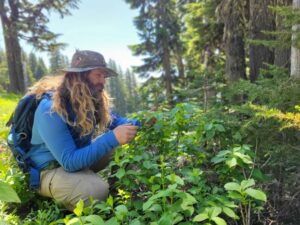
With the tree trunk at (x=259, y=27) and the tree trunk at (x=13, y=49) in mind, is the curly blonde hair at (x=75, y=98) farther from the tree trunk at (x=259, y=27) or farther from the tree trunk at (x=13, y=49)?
the tree trunk at (x=13, y=49)

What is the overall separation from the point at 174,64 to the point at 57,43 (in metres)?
9.91

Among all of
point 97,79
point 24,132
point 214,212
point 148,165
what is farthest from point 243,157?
point 24,132

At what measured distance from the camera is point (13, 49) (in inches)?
675

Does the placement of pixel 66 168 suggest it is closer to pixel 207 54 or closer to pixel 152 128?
pixel 152 128

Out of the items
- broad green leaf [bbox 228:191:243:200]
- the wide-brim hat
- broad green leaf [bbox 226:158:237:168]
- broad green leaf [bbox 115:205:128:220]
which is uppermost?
the wide-brim hat

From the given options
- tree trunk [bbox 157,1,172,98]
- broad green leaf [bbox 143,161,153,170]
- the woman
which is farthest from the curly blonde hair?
tree trunk [bbox 157,1,172,98]

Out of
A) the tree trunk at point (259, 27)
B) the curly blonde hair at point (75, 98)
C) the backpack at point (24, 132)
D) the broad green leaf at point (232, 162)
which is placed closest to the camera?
the broad green leaf at point (232, 162)

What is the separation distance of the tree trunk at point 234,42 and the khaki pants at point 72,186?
5.94 m

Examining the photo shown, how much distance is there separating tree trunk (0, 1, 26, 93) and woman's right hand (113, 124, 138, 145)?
1535 cm

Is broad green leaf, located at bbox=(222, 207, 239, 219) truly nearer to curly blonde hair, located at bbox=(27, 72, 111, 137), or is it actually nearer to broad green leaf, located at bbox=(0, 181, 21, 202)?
broad green leaf, located at bbox=(0, 181, 21, 202)

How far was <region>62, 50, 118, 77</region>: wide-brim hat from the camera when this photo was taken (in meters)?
3.16

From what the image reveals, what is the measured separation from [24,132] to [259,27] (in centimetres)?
533

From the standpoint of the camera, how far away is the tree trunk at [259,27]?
6.77 metres

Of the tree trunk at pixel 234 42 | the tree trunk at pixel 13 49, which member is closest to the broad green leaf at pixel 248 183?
the tree trunk at pixel 234 42
